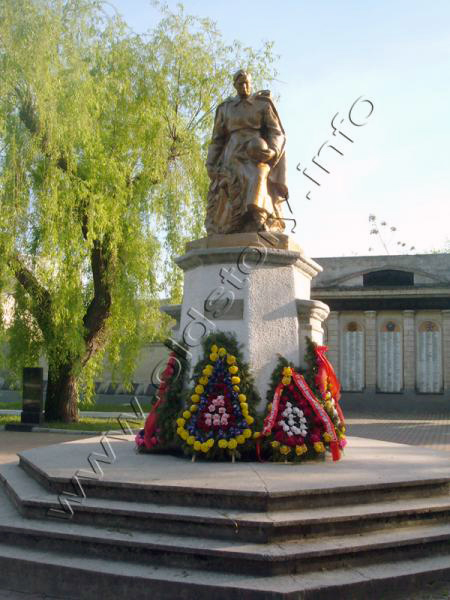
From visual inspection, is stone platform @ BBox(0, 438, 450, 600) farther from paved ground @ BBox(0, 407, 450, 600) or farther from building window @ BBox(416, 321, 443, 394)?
building window @ BBox(416, 321, 443, 394)

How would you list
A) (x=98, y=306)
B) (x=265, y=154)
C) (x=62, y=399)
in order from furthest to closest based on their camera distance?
(x=62, y=399), (x=98, y=306), (x=265, y=154)

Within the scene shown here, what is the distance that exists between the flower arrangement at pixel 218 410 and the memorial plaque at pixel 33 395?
33.8 ft

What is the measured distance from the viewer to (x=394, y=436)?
50.2 ft

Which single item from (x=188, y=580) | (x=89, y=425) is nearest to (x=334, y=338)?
(x=89, y=425)

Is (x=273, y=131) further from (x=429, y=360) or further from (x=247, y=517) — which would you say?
(x=429, y=360)

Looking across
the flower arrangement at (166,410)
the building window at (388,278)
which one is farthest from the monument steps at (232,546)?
the building window at (388,278)

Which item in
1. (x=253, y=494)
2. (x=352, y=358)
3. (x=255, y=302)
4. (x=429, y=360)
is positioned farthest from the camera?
(x=352, y=358)

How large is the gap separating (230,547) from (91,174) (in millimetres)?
11127

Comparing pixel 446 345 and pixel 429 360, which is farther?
pixel 429 360

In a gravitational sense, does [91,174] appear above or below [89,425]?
above

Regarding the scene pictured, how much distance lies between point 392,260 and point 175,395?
22238mm

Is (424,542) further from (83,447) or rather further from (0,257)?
(0,257)

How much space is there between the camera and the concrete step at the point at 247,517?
4375 millimetres

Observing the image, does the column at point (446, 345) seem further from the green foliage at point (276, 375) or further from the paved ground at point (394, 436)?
the green foliage at point (276, 375)
